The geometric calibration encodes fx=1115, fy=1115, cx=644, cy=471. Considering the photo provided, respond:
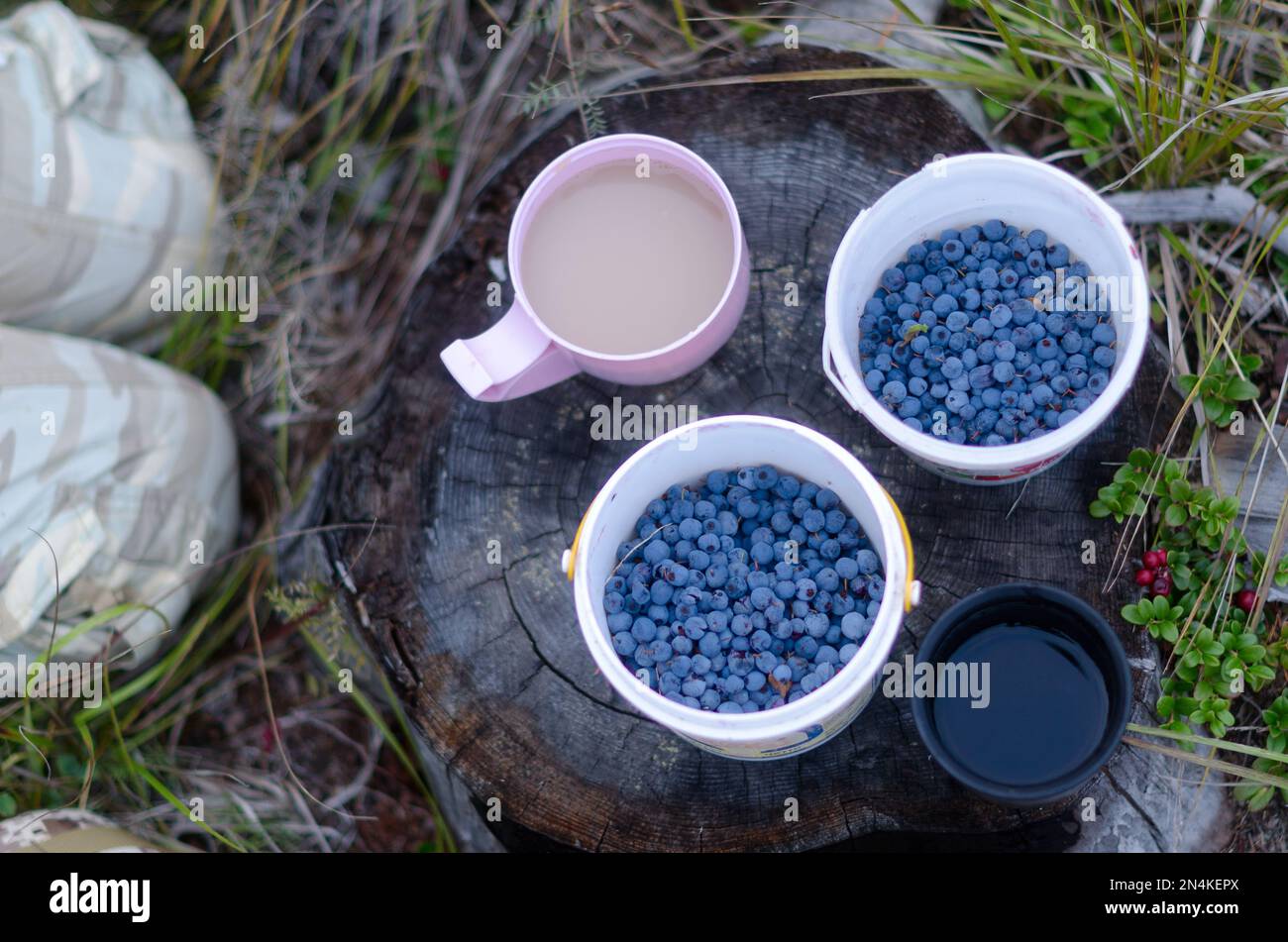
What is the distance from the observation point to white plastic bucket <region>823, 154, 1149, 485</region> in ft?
5.16

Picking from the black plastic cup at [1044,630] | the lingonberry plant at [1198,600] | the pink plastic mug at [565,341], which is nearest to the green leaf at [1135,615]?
the lingonberry plant at [1198,600]

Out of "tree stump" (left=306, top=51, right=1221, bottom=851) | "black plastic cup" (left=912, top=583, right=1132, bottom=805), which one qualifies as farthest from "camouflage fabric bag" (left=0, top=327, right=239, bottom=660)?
"black plastic cup" (left=912, top=583, right=1132, bottom=805)

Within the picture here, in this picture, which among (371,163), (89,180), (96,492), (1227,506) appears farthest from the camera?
(371,163)

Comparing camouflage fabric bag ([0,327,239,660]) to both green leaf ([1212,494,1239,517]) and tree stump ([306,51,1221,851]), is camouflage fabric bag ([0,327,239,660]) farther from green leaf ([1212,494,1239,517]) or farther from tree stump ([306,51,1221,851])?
green leaf ([1212,494,1239,517])

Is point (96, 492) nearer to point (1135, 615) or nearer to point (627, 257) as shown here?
point (627, 257)

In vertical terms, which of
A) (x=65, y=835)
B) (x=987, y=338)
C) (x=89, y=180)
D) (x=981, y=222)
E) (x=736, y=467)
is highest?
(x=981, y=222)

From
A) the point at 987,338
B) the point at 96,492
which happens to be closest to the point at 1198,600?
the point at 987,338

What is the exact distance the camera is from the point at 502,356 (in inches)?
68.8

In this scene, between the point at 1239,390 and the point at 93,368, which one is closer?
the point at 1239,390

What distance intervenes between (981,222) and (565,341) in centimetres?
71

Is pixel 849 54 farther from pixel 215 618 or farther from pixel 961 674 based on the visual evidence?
pixel 215 618

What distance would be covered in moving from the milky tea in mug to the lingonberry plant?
0.75 meters

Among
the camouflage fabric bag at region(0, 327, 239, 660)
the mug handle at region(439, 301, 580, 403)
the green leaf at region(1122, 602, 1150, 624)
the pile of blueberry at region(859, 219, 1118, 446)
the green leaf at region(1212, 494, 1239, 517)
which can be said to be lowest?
the camouflage fabric bag at region(0, 327, 239, 660)

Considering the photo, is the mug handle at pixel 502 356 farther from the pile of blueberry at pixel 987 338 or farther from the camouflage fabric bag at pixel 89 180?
the camouflage fabric bag at pixel 89 180
